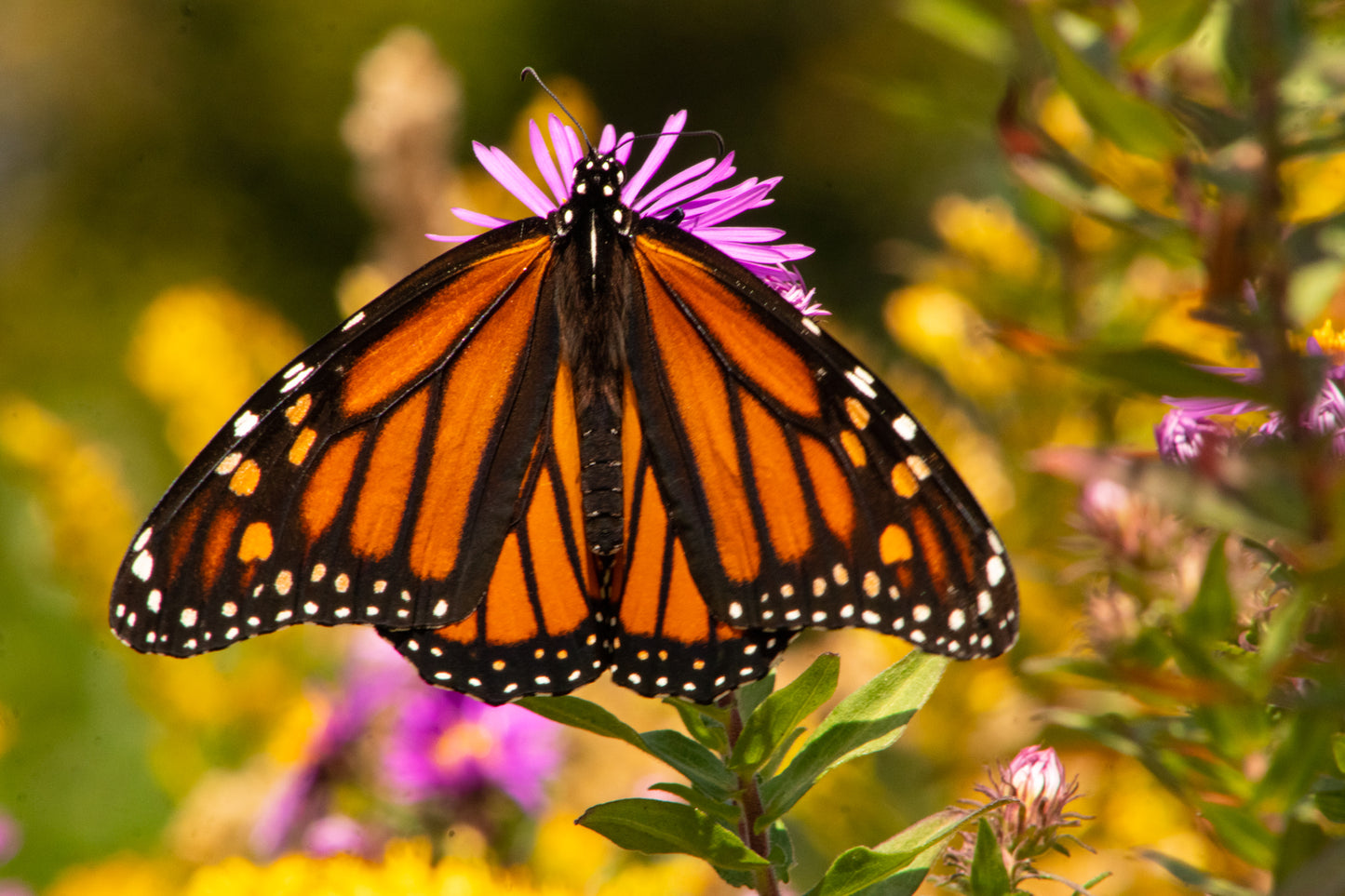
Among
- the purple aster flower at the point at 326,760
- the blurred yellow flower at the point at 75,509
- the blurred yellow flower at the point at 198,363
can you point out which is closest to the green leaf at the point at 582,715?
the purple aster flower at the point at 326,760

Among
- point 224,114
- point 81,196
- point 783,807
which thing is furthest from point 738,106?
point 783,807

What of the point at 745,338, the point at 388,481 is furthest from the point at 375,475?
the point at 745,338

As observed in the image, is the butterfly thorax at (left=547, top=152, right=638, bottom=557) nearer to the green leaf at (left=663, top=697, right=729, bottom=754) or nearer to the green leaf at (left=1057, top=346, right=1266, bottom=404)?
the green leaf at (left=663, top=697, right=729, bottom=754)

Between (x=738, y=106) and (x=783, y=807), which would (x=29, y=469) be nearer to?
(x=783, y=807)

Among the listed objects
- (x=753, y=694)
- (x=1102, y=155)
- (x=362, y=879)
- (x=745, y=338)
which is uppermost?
(x=1102, y=155)

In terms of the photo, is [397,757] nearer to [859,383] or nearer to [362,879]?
[362,879]

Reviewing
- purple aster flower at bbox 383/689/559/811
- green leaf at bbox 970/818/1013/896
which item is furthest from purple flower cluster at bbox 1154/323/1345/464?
purple aster flower at bbox 383/689/559/811

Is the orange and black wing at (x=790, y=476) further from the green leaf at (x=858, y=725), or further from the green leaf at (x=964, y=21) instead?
the green leaf at (x=964, y=21)
